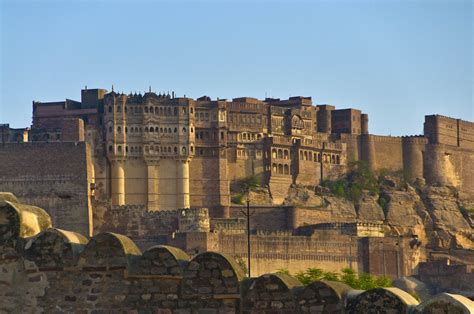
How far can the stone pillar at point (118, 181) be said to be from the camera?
89.4 m

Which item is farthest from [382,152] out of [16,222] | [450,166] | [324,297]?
[324,297]

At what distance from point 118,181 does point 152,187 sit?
2124 millimetres

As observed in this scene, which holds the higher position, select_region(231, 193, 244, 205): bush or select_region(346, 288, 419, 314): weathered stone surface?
select_region(231, 193, 244, 205): bush

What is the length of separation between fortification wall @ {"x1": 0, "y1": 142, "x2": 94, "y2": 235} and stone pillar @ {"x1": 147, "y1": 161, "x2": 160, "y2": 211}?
5.91 m

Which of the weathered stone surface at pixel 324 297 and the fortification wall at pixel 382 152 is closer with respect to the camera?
the weathered stone surface at pixel 324 297

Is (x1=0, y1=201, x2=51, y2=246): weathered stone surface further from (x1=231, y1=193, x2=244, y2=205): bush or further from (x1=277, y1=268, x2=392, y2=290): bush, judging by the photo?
(x1=231, y1=193, x2=244, y2=205): bush

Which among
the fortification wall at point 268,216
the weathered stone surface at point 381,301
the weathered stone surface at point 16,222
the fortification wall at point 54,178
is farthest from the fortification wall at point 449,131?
the weathered stone surface at point 381,301

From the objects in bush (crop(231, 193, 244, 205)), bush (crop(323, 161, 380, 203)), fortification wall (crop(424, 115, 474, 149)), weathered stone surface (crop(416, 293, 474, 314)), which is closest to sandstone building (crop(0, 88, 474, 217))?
bush (crop(323, 161, 380, 203))

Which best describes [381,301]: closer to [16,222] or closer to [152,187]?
[16,222]

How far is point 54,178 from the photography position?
8400 cm

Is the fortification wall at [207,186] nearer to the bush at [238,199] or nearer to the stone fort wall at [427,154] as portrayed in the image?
the bush at [238,199]

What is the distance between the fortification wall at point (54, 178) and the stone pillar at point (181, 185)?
769cm

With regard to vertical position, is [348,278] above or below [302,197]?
below

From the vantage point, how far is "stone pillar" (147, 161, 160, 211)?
296 ft
